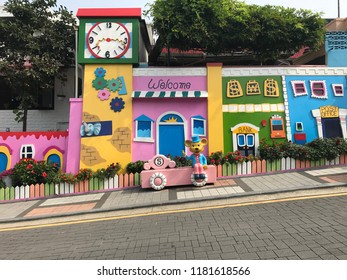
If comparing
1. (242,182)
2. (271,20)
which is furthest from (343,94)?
(242,182)

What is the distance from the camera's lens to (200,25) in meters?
9.38

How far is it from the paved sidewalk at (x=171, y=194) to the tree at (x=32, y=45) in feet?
17.4

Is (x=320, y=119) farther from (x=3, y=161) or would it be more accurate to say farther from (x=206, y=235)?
(x=3, y=161)

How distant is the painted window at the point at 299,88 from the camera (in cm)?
1029

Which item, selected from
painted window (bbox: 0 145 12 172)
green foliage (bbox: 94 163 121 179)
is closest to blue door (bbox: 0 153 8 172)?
painted window (bbox: 0 145 12 172)

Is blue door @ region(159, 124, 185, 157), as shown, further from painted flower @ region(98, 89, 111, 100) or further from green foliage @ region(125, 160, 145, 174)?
painted flower @ region(98, 89, 111, 100)

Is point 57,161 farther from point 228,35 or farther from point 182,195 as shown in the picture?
point 228,35

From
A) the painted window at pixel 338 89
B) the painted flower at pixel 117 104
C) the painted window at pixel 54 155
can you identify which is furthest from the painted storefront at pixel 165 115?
the painted window at pixel 338 89

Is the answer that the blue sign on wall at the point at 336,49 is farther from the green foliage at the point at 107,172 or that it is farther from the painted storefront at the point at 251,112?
the green foliage at the point at 107,172

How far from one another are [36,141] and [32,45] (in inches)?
161

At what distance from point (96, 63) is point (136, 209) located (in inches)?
237

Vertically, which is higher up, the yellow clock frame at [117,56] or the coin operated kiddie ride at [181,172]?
the yellow clock frame at [117,56]

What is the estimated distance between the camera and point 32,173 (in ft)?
29.3

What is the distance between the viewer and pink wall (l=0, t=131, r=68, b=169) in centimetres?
994
